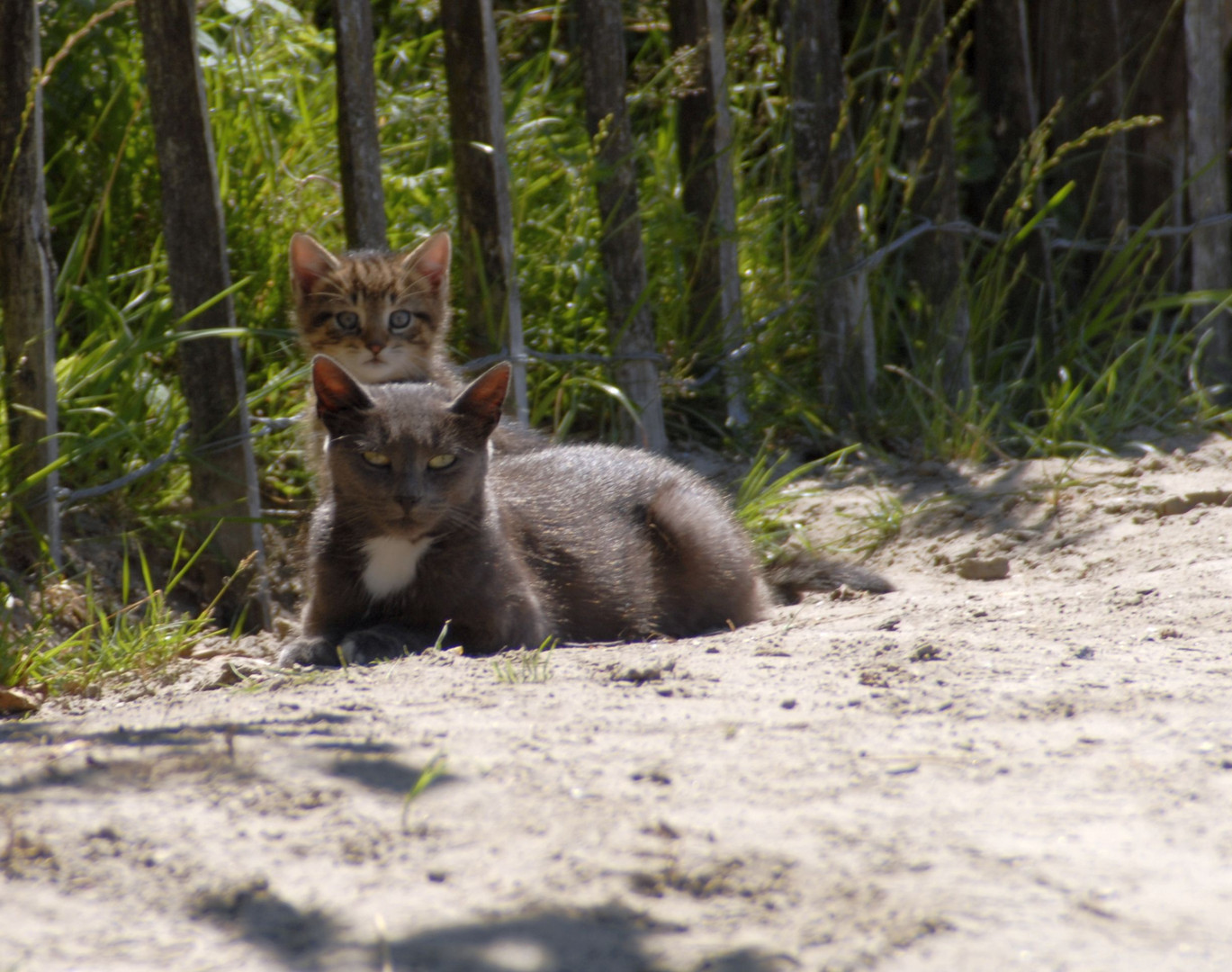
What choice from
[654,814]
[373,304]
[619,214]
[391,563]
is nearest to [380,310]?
[373,304]

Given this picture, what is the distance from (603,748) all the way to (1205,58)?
4.89m

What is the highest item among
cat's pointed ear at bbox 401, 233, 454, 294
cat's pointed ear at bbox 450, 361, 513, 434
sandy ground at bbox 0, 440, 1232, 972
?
cat's pointed ear at bbox 401, 233, 454, 294

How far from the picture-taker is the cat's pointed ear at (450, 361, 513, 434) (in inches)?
133

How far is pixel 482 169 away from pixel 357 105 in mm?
495

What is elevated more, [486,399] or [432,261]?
[432,261]

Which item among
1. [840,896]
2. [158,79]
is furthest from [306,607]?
[840,896]

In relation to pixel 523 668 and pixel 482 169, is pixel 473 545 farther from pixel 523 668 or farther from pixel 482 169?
pixel 482 169

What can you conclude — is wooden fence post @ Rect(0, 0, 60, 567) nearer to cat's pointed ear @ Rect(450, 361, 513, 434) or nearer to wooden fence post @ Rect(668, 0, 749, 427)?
cat's pointed ear @ Rect(450, 361, 513, 434)

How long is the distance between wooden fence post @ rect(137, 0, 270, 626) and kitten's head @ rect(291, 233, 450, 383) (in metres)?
0.51

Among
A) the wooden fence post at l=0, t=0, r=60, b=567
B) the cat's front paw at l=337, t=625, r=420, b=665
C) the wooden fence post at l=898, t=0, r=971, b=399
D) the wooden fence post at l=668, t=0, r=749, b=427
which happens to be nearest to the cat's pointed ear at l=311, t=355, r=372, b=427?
the cat's front paw at l=337, t=625, r=420, b=665

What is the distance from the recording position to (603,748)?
2.11m

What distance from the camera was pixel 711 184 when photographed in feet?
16.9

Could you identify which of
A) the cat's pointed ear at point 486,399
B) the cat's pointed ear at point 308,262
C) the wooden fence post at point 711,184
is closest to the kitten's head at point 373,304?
the cat's pointed ear at point 308,262

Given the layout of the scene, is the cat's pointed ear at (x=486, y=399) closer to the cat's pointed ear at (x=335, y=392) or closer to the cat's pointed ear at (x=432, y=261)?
the cat's pointed ear at (x=335, y=392)
